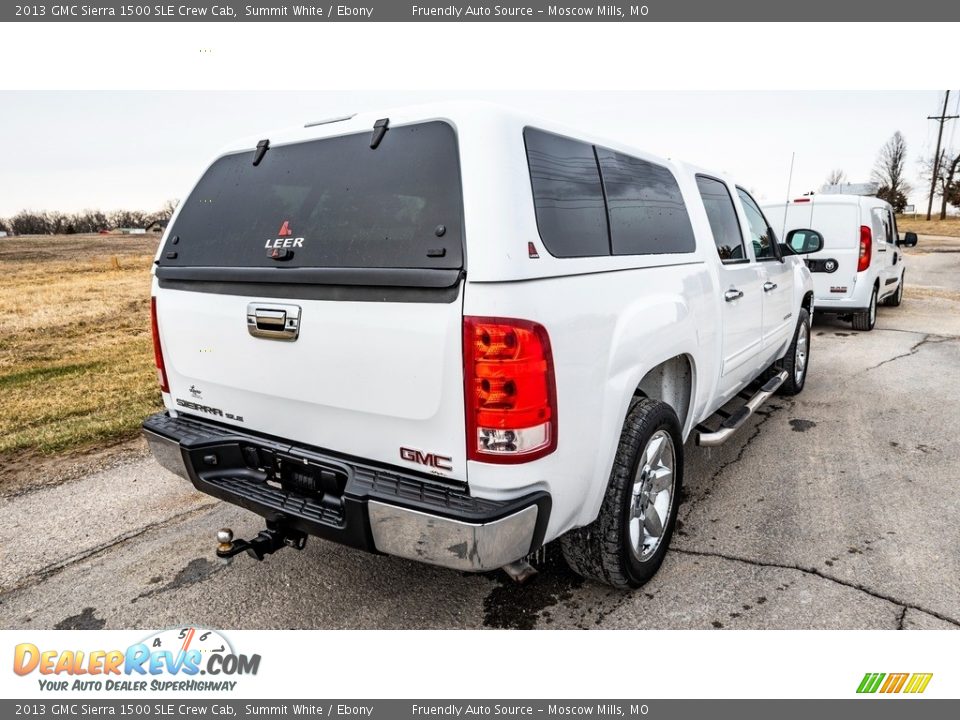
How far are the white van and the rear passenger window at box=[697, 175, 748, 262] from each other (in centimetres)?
519

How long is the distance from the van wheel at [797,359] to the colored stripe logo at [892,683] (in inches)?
140

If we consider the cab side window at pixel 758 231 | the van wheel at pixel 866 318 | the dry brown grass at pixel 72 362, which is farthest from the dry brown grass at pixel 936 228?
the dry brown grass at pixel 72 362

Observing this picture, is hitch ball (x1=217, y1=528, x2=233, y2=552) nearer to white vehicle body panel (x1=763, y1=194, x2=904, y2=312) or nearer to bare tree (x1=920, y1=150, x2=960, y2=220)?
white vehicle body panel (x1=763, y1=194, x2=904, y2=312)

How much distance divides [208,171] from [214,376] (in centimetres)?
102

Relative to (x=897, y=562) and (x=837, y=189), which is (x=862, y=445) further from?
(x=837, y=189)

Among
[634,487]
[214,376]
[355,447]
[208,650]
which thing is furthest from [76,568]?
[634,487]

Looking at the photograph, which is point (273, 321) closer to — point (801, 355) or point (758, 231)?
point (758, 231)

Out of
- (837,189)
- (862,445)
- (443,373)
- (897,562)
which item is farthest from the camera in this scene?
(837,189)

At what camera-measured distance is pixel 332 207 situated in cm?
243

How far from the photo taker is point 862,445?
4594mm

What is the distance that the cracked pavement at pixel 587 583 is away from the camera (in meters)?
2.69

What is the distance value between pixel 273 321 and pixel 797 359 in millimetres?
5034

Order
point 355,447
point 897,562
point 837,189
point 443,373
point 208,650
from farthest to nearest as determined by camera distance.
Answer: point 837,189
point 897,562
point 208,650
point 355,447
point 443,373

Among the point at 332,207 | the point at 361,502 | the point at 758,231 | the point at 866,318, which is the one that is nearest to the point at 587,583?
the point at 361,502
